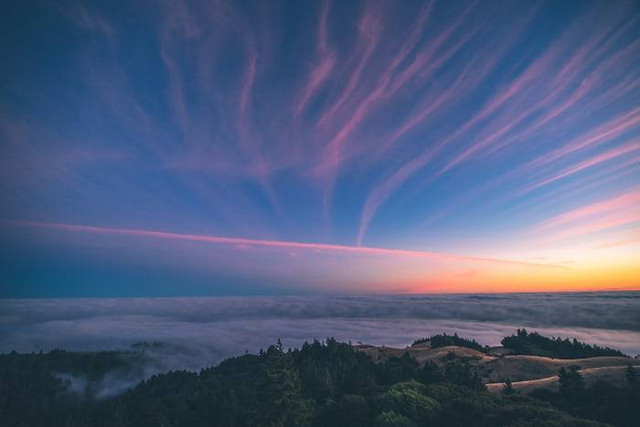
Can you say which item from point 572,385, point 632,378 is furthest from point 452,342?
point 632,378

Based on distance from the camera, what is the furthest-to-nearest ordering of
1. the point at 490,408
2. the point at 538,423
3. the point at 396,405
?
1. the point at 396,405
2. the point at 490,408
3. the point at 538,423

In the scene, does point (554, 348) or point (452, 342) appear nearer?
point (554, 348)

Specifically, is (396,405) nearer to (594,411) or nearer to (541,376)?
(594,411)

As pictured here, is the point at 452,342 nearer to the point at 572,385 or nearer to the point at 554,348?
the point at 554,348

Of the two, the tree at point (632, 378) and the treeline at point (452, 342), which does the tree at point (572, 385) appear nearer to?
the tree at point (632, 378)

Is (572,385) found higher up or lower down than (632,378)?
lower down

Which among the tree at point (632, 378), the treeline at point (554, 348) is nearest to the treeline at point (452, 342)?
the treeline at point (554, 348)

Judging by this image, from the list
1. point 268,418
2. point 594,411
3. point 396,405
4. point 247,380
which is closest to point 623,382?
point 594,411

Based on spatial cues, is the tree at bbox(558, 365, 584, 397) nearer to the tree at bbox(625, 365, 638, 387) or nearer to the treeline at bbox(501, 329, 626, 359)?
the tree at bbox(625, 365, 638, 387)
